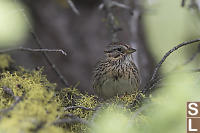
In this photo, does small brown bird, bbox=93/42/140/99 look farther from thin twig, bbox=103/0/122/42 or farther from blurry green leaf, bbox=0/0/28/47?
blurry green leaf, bbox=0/0/28/47

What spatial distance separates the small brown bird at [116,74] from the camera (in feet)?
10.1

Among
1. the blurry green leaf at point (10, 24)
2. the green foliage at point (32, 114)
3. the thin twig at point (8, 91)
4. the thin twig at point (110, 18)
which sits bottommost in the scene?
the green foliage at point (32, 114)

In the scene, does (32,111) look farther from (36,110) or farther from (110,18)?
(110,18)

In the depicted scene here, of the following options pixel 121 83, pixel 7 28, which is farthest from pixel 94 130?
pixel 7 28

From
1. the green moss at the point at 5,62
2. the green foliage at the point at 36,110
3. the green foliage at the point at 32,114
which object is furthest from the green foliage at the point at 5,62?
the green foliage at the point at 32,114

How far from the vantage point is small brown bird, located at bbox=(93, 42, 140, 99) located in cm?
306

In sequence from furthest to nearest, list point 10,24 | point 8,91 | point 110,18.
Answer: point 110,18 → point 10,24 → point 8,91

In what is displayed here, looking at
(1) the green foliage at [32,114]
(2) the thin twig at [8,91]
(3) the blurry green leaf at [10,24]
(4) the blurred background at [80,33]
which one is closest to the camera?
(1) the green foliage at [32,114]

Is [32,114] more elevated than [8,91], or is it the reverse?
[8,91]

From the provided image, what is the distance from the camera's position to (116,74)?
125 inches

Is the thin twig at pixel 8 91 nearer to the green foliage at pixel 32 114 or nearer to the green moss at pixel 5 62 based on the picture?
the green foliage at pixel 32 114

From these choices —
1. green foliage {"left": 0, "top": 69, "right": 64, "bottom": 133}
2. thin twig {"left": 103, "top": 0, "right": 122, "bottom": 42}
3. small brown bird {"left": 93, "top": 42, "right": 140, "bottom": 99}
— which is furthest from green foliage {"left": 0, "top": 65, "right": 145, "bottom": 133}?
thin twig {"left": 103, "top": 0, "right": 122, "bottom": 42}

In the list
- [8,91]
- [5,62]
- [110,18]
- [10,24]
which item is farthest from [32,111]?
[110,18]

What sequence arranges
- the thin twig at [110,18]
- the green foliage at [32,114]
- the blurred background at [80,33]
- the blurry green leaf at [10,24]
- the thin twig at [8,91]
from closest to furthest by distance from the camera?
the green foliage at [32,114], the thin twig at [8,91], the blurry green leaf at [10,24], the thin twig at [110,18], the blurred background at [80,33]
